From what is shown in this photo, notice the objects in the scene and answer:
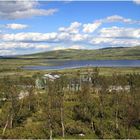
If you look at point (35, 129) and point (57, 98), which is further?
point (57, 98)

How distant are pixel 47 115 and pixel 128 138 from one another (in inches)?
697

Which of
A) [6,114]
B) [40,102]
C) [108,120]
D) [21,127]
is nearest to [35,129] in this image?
[21,127]

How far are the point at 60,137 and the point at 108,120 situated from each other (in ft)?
38.0

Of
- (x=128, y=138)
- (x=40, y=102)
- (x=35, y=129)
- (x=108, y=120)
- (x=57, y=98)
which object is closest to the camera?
(x=128, y=138)

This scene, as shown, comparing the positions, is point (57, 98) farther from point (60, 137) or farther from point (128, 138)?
point (128, 138)

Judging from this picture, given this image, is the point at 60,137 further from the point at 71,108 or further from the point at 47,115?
the point at 71,108

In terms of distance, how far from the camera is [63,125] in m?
66.6

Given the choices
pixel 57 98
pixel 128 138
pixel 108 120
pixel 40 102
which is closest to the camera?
pixel 128 138

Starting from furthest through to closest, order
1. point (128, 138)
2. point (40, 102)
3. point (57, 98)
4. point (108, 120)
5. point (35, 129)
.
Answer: point (40, 102) < point (57, 98) < point (108, 120) < point (35, 129) < point (128, 138)

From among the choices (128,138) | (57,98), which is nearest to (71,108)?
(57,98)

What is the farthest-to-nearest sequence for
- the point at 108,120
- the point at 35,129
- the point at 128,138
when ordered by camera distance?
the point at 108,120 < the point at 35,129 < the point at 128,138

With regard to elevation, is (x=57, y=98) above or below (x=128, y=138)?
above

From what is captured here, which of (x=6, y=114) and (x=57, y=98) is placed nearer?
(x=6, y=114)

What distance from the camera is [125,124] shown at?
6525 cm
